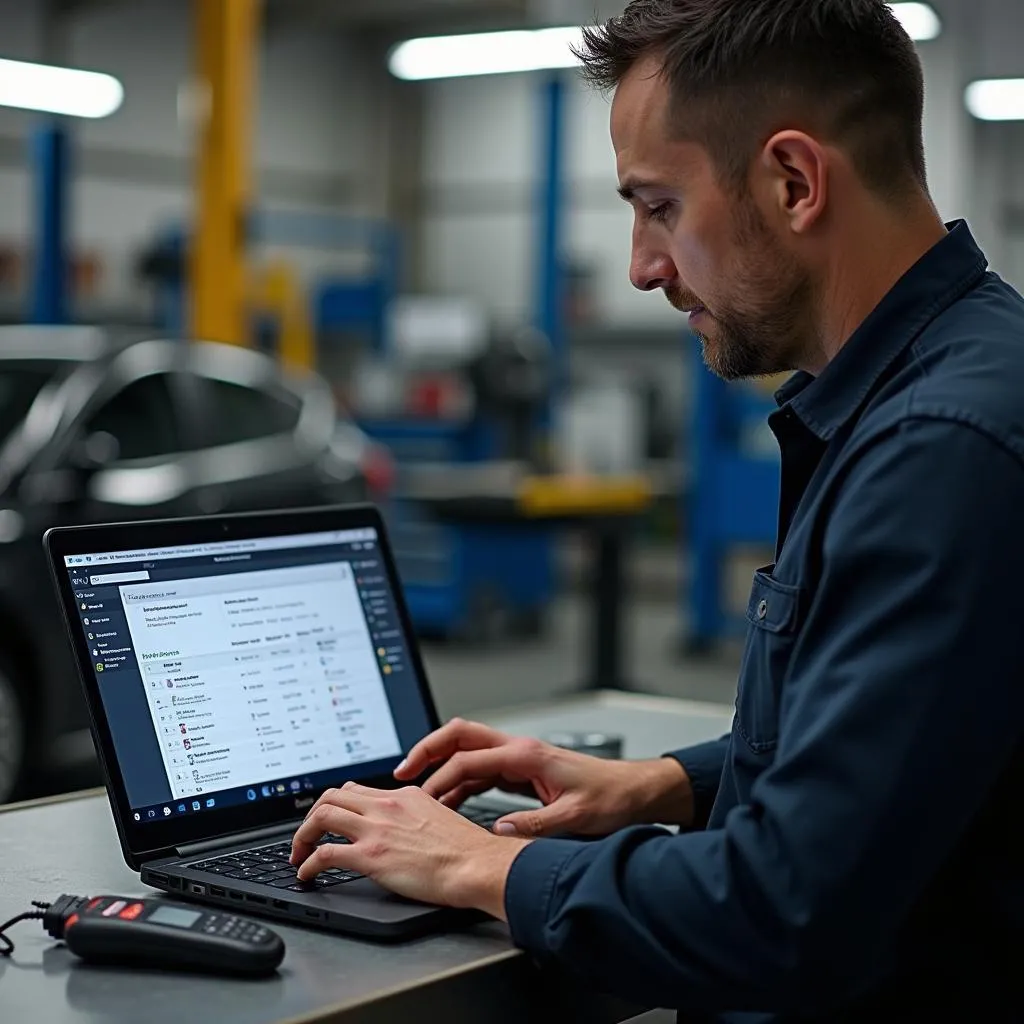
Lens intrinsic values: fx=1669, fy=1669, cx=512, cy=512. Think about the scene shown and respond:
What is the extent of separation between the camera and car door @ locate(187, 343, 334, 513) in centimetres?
502

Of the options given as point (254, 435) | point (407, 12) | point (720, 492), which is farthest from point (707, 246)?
point (407, 12)

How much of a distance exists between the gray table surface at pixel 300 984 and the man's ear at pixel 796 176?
0.59 metres

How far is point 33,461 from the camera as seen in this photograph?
173 inches

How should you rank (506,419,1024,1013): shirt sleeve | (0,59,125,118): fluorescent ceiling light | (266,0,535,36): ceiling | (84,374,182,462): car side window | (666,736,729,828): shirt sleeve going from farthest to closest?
(266,0,535,36): ceiling, (0,59,125,118): fluorescent ceiling light, (84,374,182,462): car side window, (666,736,729,828): shirt sleeve, (506,419,1024,1013): shirt sleeve

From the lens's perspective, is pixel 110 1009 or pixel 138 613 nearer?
pixel 110 1009

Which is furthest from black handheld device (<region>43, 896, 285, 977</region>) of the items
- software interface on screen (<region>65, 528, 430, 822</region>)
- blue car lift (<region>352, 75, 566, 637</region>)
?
blue car lift (<region>352, 75, 566, 637</region>)

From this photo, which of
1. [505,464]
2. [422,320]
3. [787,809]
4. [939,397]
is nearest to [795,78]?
[939,397]

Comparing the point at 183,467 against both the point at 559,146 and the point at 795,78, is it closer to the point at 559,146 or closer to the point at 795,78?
the point at 795,78

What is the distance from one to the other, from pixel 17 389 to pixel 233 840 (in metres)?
3.45

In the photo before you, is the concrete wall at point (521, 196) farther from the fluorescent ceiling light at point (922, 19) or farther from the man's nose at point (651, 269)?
the man's nose at point (651, 269)

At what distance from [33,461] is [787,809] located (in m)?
3.61

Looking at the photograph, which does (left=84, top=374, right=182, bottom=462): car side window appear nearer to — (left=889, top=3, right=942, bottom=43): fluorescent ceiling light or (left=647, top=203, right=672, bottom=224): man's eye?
(left=647, top=203, right=672, bottom=224): man's eye

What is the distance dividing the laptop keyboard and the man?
3cm

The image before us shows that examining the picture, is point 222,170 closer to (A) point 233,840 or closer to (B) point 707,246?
(A) point 233,840
